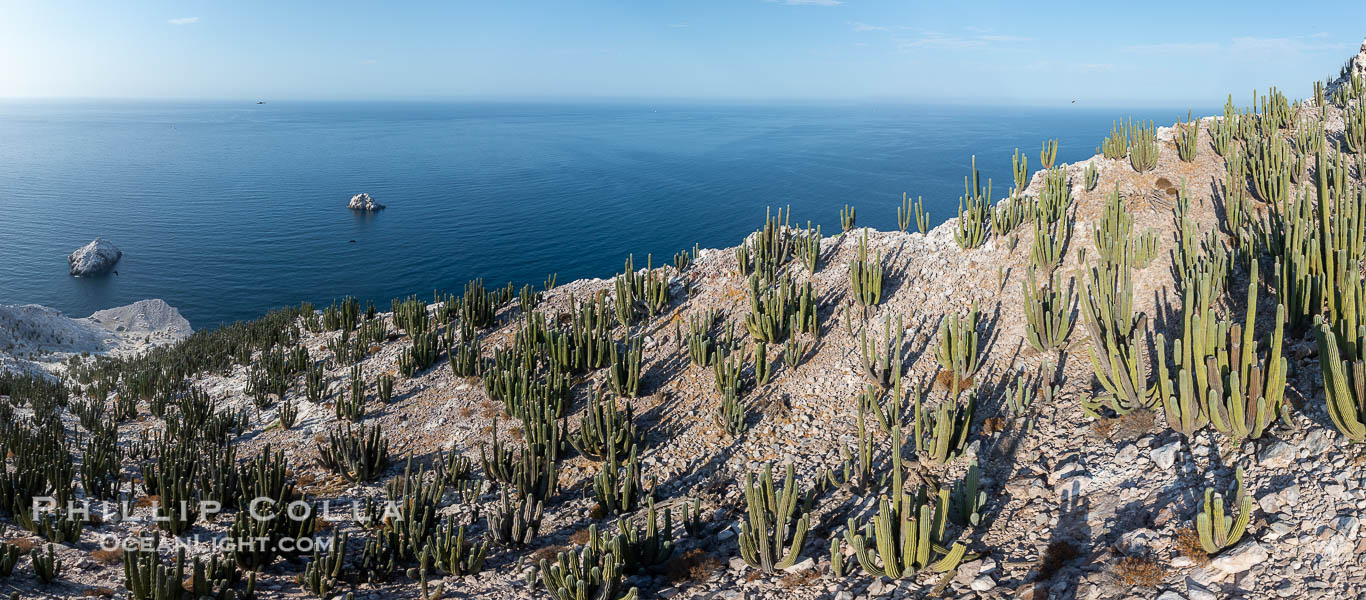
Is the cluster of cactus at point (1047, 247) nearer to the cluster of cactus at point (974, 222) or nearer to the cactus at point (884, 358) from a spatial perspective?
the cluster of cactus at point (974, 222)

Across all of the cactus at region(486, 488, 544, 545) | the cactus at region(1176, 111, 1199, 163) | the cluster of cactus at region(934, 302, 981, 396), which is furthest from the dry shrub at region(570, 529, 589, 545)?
the cactus at region(1176, 111, 1199, 163)

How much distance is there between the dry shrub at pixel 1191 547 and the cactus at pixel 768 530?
135 inches

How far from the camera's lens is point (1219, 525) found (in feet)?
18.5

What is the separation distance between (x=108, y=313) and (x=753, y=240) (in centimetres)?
4712

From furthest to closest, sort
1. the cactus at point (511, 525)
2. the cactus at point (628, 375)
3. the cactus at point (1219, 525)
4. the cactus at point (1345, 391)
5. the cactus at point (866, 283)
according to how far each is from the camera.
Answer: the cactus at point (866, 283), the cactus at point (628, 375), the cactus at point (511, 525), the cactus at point (1345, 391), the cactus at point (1219, 525)

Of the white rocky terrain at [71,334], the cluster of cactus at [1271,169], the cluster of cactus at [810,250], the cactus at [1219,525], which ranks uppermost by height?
the cluster of cactus at [1271,169]

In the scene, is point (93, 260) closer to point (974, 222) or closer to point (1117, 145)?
point (974, 222)

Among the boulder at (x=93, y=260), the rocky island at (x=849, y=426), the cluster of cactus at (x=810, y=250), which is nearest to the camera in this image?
the rocky island at (x=849, y=426)

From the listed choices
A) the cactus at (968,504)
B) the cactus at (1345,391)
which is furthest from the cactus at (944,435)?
the cactus at (1345,391)

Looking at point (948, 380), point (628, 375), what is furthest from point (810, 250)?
point (628, 375)

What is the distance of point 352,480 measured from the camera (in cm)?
1155

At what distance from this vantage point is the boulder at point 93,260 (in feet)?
179

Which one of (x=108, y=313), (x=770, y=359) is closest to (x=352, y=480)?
(x=770, y=359)

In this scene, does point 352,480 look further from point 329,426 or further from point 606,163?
point 606,163
